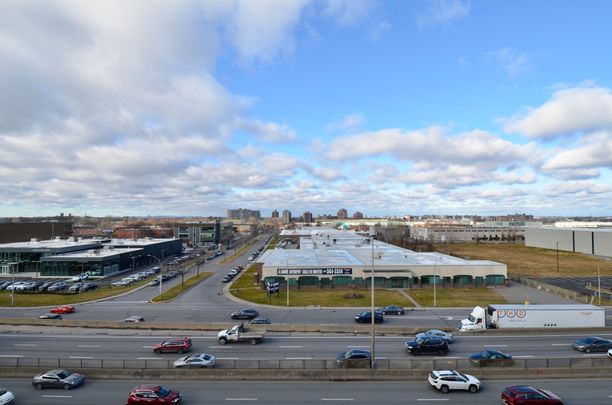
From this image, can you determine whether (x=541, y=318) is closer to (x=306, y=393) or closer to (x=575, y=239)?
(x=306, y=393)

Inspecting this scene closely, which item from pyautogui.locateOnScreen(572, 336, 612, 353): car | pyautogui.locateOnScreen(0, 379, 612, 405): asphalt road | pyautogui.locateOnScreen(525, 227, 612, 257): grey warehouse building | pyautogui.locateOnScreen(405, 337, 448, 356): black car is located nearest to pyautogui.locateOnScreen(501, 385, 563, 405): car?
pyautogui.locateOnScreen(0, 379, 612, 405): asphalt road

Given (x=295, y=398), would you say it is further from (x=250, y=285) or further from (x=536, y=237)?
(x=536, y=237)

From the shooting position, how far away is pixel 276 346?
105ft

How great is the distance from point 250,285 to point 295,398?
45.9 m

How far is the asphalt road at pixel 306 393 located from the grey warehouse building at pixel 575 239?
283 feet

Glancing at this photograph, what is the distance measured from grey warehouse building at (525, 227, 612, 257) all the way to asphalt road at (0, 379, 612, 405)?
283 ft

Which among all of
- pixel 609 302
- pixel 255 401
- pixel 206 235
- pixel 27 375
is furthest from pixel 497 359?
pixel 206 235

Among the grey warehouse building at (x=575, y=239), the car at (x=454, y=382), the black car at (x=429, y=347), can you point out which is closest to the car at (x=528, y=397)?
the car at (x=454, y=382)

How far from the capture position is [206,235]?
169 m

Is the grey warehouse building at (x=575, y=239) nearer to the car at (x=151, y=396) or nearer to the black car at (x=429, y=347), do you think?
the black car at (x=429, y=347)

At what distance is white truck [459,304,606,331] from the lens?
3600cm

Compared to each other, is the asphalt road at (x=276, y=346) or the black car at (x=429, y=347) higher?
the black car at (x=429, y=347)

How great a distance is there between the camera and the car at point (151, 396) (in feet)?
65.2

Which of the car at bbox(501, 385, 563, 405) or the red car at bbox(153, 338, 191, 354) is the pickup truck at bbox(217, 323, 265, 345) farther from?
the car at bbox(501, 385, 563, 405)
